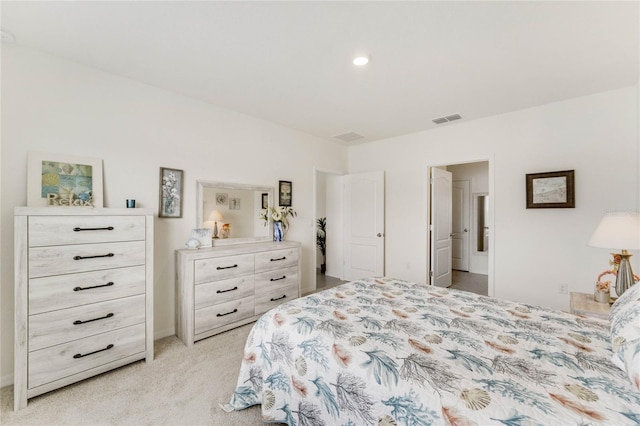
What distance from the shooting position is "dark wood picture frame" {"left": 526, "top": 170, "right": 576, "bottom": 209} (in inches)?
119

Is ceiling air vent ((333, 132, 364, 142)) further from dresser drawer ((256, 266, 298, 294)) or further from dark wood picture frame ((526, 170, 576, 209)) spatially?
dark wood picture frame ((526, 170, 576, 209))

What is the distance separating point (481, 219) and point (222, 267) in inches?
221

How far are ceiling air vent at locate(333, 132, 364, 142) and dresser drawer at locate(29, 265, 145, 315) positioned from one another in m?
3.34

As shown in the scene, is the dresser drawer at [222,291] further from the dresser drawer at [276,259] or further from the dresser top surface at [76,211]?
the dresser top surface at [76,211]

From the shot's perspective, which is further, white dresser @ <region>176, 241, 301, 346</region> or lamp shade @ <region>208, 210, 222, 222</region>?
lamp shade @ <region>208, 210, 222, 222</region>

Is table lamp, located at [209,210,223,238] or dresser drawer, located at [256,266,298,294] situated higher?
table lamp, located at [209,210,223,238]

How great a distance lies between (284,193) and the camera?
13.1ft

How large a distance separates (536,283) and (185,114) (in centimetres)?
455

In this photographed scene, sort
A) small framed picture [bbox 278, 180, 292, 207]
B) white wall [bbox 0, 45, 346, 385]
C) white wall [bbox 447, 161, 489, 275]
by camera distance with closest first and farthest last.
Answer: white wall [bbox 0, 45, 346, 385] < small framed picture [bbox 278, 180, 292, 207] < white wall [bbox 447, 161, 489, 275]

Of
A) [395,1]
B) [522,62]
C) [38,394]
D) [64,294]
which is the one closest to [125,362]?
[38,394]

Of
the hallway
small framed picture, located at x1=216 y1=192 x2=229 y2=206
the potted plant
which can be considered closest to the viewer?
small framed picture, located at x1=216 y1=192 x2=229 y2=206

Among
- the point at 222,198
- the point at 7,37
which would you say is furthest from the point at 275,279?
the point at 7,37

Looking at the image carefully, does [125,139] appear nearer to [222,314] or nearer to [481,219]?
[222,314]

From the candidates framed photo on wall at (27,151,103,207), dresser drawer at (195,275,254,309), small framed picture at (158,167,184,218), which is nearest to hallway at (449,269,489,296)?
dresser drawer at (195,275,254,309)
